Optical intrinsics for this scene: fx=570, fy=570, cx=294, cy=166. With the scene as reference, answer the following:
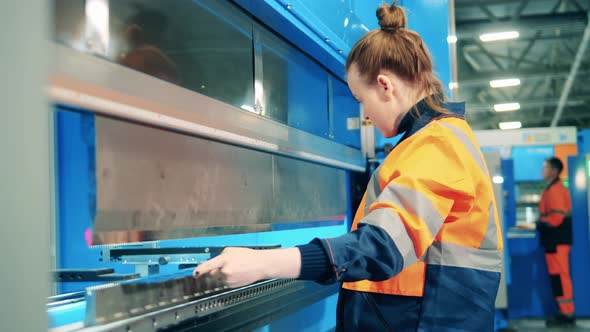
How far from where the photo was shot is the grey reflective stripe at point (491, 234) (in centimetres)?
135

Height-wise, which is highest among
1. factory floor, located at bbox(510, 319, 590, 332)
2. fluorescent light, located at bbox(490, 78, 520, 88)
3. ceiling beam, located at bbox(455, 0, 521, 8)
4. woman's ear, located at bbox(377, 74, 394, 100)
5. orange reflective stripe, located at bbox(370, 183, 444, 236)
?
ceiling beam, located at bbox(455, 0, 521, 8)

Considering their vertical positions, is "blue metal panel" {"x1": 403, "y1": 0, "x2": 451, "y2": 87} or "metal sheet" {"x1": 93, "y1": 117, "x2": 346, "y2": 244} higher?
"blue metal panel" {"x1": 403, "y1": 0, "x2": 451, "y2": 87}

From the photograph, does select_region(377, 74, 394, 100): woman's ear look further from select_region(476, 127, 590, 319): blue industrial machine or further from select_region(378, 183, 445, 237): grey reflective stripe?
select_region(476, 127, 590, 319): blue industrial machine

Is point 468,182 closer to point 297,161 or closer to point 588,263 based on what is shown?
point 297,161

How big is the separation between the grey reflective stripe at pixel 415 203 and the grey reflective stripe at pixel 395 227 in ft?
0.11

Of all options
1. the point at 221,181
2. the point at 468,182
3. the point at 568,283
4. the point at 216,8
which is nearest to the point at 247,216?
the point at 221,181

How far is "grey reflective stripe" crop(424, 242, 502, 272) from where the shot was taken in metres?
1.33

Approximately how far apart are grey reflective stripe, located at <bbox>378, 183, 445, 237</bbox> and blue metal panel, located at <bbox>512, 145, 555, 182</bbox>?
651 cm

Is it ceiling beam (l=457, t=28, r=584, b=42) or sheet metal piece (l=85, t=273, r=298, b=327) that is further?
ceiling beam (l=457, t=28, r=584, b=42)

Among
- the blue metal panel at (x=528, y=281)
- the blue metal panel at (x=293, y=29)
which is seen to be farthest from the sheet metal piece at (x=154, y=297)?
the blue metal panel at (x=528, y=281)

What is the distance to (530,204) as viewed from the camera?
7410 mm

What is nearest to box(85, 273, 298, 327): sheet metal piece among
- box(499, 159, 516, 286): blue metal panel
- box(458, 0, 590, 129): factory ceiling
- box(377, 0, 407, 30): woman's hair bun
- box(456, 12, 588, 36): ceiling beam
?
box(377, 0, 407, 30): woman's hair bun

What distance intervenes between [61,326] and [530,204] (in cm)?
718

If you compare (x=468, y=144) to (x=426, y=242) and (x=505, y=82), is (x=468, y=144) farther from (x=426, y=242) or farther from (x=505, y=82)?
(x=505, y=82)
